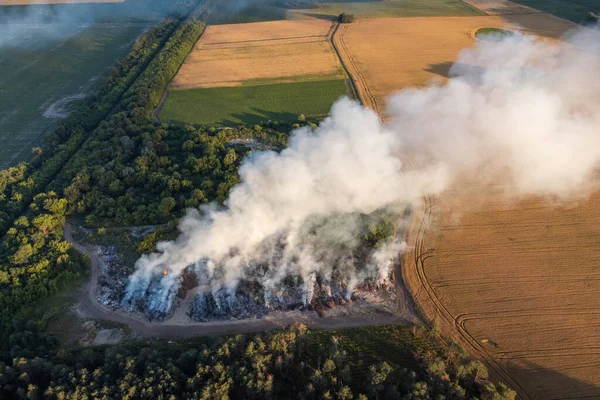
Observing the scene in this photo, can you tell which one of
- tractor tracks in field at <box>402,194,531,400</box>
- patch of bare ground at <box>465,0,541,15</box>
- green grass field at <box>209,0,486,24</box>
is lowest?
tractor tracks in field at <box>402,194,531,400</box>

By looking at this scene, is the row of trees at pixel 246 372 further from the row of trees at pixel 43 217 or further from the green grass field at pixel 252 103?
the green grass field at pixel 252 103

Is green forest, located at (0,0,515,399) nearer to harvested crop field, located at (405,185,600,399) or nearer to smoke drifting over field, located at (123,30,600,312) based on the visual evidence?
harvested crop field, located at (405,185,600,399)

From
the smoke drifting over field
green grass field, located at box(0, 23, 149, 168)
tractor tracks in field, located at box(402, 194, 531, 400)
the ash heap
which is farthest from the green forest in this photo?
green grass field, located at box(0, 23, 149, 168)

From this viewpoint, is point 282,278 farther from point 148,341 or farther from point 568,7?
point 568,7

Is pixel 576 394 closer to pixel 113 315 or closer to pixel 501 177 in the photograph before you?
pixel 501 177

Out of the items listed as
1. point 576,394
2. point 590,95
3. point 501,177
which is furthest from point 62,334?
point 590,95

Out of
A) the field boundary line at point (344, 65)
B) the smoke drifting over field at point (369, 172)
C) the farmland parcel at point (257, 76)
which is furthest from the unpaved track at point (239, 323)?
the field boundary line at point (344, 65)
